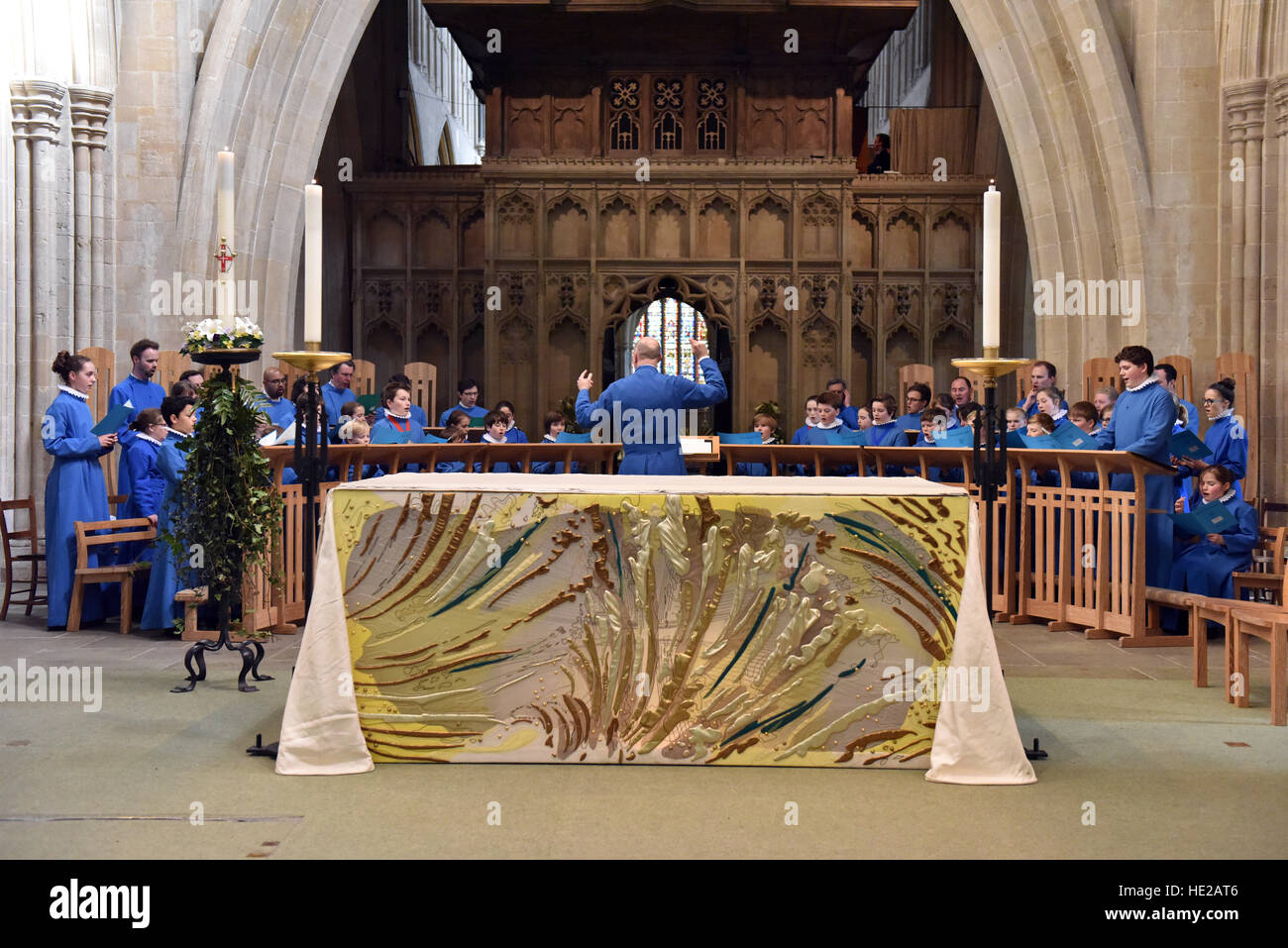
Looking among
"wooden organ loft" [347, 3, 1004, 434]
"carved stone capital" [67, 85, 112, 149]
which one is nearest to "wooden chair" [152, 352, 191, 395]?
"carved stone capital" [67, 85, 112, 149]

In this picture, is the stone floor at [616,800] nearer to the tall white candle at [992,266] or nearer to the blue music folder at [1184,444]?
the tall white candle at [992,266]

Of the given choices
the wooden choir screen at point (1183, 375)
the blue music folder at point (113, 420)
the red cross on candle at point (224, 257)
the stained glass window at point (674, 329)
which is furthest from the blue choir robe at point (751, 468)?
the stained glass window at point (674, 329)

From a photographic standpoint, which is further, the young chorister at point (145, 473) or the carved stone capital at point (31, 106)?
the carved stone capital at point (31, 106)

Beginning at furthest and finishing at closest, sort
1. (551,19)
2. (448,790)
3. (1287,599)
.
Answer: (551,19), (1287,599), (448,790)

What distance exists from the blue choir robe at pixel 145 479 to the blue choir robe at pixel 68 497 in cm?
27

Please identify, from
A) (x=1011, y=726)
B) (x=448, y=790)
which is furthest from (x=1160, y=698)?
(x=448, y=790)

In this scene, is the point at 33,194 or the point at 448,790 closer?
the point at 448,790

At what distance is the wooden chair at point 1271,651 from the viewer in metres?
4.86

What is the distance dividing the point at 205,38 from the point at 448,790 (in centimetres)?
850

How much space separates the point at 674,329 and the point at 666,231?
1.32 metres

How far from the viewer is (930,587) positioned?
13.4 feet

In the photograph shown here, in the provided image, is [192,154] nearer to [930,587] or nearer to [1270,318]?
[930,587]

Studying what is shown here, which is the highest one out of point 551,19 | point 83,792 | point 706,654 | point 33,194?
point 551,19

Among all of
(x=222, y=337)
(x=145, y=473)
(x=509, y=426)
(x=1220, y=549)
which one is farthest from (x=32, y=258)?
(x=1220, y=549)
